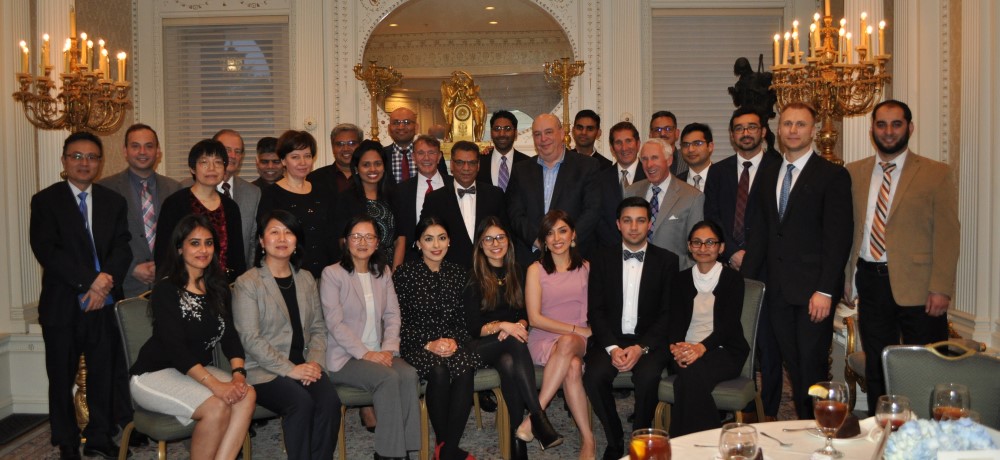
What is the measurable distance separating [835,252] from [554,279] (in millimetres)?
1402

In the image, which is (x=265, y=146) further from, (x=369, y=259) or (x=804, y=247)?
(x=804, y=247)

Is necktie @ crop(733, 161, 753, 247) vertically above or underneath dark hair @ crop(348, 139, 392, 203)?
underneath

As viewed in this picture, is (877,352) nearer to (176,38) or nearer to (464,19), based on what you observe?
(464,19)

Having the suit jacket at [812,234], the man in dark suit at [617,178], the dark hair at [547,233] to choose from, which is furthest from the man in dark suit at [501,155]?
the suit jacket at [812,234]

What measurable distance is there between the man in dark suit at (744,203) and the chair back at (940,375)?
4.73ft

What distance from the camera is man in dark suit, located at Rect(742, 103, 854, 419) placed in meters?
4.13

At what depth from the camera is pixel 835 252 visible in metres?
4.11

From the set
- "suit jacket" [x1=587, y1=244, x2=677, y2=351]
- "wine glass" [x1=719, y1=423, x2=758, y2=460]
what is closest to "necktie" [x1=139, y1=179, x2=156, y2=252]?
"suit jacket" [x1=587, y1=244, x2=677, y2=351]

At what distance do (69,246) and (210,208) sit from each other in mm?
786

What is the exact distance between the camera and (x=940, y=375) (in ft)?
9.64

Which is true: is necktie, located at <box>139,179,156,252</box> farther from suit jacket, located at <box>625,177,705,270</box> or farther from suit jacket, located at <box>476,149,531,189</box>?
suit jacket, located at <box>625,177,705,270</box>

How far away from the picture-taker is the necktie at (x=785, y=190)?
4.29 meters

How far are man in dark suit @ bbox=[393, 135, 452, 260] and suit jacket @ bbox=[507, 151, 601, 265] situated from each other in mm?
462

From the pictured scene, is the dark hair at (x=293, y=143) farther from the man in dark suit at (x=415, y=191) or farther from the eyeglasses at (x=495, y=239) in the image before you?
the eyeglasses at (x=495, y=239)
